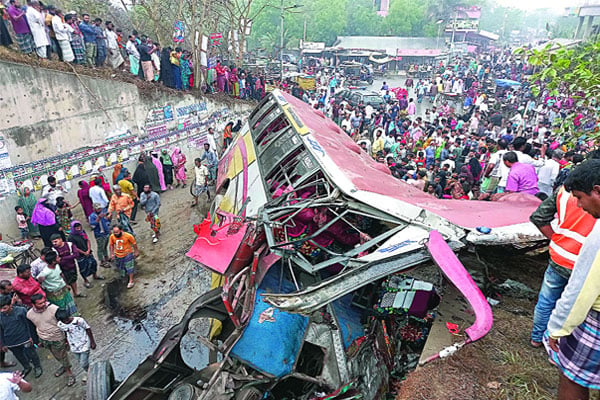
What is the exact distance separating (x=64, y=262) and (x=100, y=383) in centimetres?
289

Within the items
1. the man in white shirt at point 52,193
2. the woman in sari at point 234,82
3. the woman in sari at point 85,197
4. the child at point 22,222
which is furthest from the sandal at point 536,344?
the woman in sari at point 234,82

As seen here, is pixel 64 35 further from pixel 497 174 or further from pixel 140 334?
pixel 497 174

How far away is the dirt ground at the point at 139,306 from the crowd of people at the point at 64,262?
18 cm

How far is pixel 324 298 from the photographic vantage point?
3008 mm

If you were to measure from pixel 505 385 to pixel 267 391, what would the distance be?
2057 mm

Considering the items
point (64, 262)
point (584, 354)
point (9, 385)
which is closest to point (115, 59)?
point (64, 262)

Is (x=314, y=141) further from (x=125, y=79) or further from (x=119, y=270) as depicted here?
(x=125, y=79)

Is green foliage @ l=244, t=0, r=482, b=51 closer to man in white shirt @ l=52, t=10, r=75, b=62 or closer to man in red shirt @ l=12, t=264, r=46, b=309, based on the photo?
man in white shirt @ l=52, t=10, r=75, b=62

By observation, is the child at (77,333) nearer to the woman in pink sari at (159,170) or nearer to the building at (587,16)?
the woman in pink sari at (159,170)

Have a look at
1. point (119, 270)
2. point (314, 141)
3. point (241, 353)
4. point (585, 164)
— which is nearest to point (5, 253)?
point (119, 270)

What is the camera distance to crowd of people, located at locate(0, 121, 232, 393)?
4969mm

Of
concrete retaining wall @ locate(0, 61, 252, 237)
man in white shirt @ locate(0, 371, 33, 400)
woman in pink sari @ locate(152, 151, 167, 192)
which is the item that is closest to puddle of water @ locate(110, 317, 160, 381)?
man in white shirt @ locate(0, 371, 33, 400)

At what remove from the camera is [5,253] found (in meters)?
6.46

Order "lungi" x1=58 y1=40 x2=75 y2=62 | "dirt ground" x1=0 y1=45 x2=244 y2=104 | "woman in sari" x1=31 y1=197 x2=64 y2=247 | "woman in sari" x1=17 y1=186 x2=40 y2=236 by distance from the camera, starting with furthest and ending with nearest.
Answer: "lungi" x1=58 y1=40 x2=75 y2=62, "dirt ground" x1=0 y1=45 x2=244 y2=104, "woman in sari" x1=17 y1=186 x2=40 y2=236, "woman in sari" x1=31 y1=197 x2=64 y2=247
